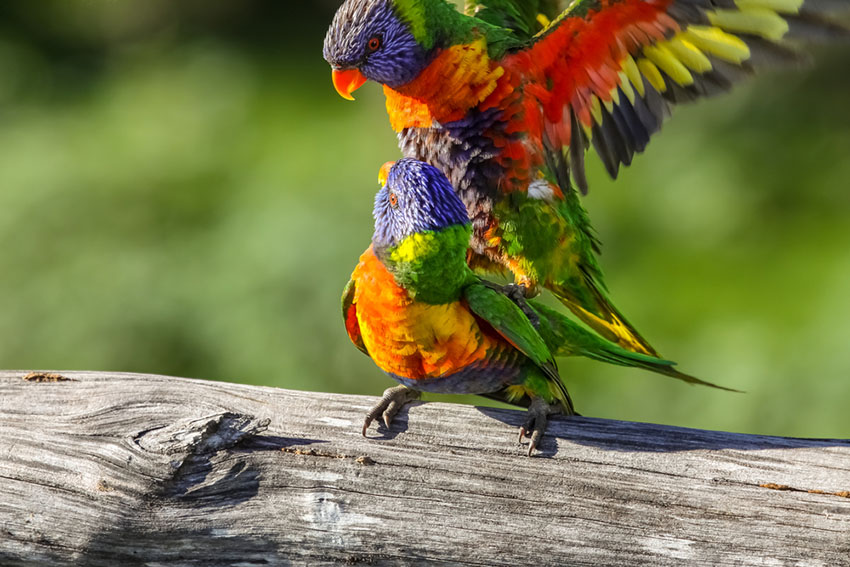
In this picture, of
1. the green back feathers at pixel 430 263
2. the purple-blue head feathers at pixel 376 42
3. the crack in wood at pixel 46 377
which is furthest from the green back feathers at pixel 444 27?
the crack in wood at pixel 46 377

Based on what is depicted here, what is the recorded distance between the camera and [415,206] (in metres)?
1.86

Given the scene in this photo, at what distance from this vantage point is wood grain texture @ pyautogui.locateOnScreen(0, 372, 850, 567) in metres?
1.75

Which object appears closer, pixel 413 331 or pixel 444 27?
pixel 413 331

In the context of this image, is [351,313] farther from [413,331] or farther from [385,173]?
[385,173]

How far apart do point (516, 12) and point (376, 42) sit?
742 mm

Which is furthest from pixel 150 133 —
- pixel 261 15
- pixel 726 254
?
pixel 726 254

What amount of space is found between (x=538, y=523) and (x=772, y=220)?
3874mm

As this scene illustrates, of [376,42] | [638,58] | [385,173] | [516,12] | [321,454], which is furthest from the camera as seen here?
[516,12]

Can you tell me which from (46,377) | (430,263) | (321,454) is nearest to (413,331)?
(430,263)

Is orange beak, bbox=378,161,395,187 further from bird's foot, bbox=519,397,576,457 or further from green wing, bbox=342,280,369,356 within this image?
bird's foot, bbox=519,397,576,457

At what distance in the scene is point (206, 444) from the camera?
6.02ft

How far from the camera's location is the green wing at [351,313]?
1.96 meters

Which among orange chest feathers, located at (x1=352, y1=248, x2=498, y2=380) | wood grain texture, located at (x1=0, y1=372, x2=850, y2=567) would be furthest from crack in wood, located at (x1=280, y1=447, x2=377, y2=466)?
orange chest feathers, located at (x1=352, y1=248, x2=498, y2=380)

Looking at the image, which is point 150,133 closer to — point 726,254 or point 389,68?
point 726,254
